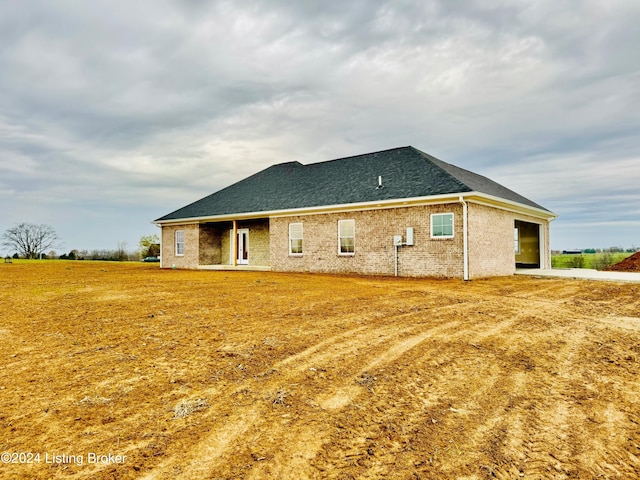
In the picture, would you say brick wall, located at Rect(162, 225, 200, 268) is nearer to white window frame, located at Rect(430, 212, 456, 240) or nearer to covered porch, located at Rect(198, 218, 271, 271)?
covered porch, located at Rect(198, 218, 271, 271)

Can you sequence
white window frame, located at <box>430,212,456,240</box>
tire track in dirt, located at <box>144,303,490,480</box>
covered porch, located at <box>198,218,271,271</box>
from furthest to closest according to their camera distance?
covered porch, located at <box>198,218,271,271</box>
white window frame, located at <box>430,212,456,240</box>
tire track in dirt, located at <box>144,303,490,480</box>

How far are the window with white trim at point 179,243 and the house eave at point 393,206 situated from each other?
1.35 m

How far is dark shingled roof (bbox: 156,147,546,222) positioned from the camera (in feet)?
48.4

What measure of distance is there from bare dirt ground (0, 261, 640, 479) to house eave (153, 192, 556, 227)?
7.34 metres

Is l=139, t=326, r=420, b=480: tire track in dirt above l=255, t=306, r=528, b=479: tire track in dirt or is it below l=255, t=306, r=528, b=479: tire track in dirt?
Result: above

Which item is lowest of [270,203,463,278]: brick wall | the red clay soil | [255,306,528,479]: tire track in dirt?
[255,306,528,479]: tire track in dirt

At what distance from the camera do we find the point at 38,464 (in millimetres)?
2141

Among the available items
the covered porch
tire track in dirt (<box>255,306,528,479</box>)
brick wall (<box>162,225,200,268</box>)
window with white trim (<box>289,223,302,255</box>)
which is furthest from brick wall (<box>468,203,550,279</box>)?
brick wall (<box>162,225,200,268</box>)

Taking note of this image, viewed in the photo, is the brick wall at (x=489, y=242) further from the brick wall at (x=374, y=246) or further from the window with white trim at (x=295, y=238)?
the window with white trim at (x=295, y=238)

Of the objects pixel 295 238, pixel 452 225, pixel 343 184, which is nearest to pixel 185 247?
pixel 295 238

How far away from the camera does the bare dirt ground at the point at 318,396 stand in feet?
7.21

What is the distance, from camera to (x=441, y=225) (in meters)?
13.6

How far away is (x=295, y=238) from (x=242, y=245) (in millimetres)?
5422

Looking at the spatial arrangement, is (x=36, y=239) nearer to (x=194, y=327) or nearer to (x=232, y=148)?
(x=232, y=148)
